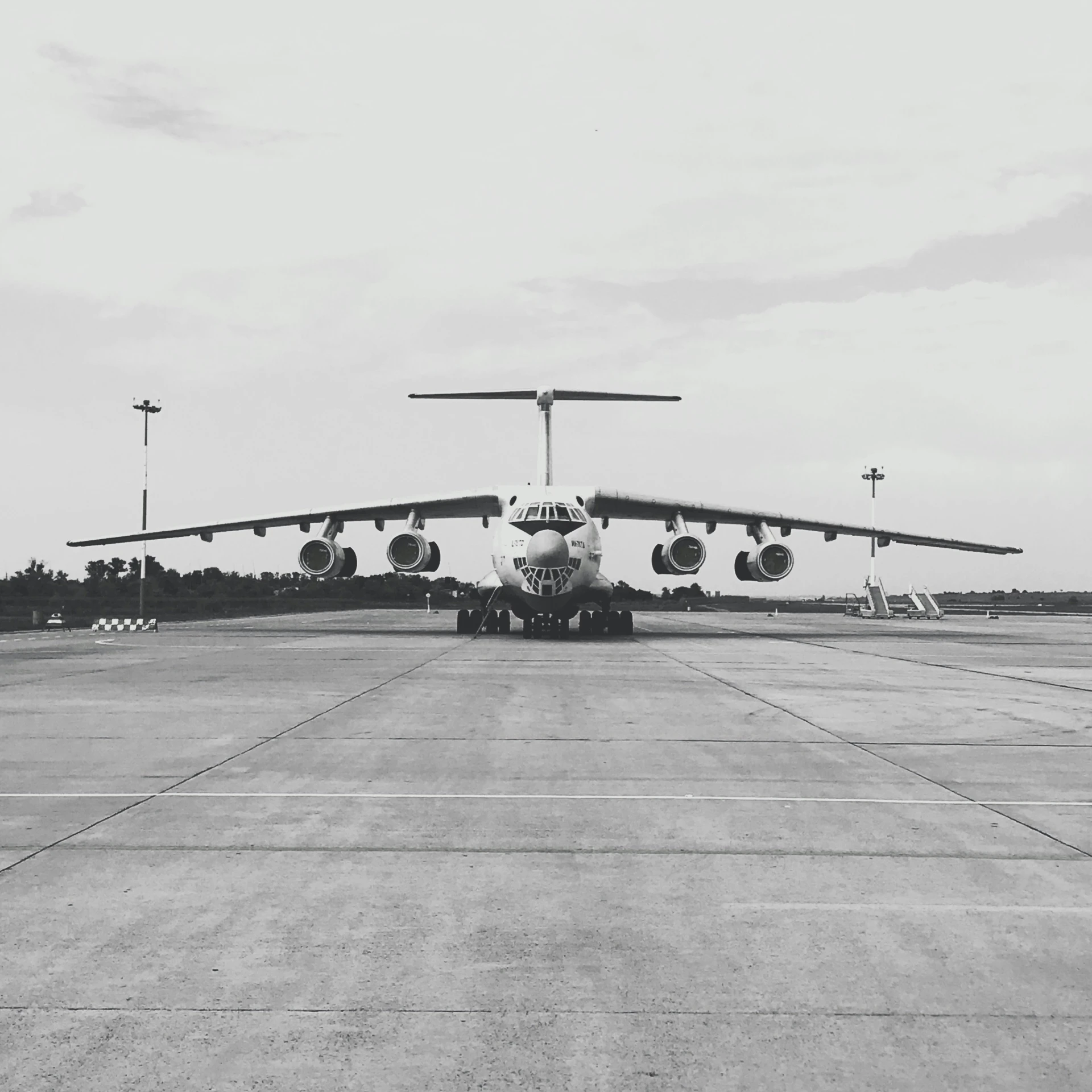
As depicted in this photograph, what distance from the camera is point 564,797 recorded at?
6336 millimetres

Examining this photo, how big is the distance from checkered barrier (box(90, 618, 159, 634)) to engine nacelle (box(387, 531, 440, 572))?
8.61m

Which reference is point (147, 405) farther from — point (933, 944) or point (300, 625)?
point (933, 944)

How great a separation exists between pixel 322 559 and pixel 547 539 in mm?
6645

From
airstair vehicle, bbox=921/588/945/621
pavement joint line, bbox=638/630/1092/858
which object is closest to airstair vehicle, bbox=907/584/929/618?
airstair vehicle, bbox=921/588/945/621

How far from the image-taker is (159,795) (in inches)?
248

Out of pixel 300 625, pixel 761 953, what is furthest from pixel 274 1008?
pixel 300 625

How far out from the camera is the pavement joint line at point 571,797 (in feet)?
20.4

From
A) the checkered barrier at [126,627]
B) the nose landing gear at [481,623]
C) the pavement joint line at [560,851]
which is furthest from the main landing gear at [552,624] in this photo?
the pavement joint line at [560,851]

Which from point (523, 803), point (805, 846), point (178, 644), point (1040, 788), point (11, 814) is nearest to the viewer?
point (805, 846)

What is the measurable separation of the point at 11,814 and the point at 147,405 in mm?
38128

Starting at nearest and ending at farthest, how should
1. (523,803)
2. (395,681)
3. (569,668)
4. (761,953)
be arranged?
(761,953), (523,803), (395,681), (569,668)

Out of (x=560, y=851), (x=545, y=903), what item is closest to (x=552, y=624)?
(x=560, y=851)

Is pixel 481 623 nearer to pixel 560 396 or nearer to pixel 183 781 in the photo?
pixel 560 396

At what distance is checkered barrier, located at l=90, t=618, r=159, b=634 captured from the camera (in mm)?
30594
